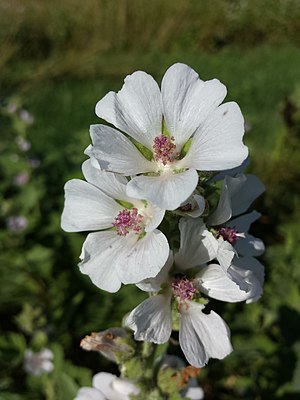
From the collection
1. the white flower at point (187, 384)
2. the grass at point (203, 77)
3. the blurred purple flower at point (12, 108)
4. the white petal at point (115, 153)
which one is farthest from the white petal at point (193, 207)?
the grass at point (203, 77)

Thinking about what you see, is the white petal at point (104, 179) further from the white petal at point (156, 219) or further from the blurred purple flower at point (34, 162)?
the blurred purple flower at point (34, 162)

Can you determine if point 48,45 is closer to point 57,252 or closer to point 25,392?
point 57,252

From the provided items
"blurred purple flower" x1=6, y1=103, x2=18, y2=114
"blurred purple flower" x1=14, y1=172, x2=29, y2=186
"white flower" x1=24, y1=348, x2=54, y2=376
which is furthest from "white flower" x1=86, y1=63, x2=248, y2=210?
"blurred purple flower" x1=6, y1=103, x2=18, y2=114

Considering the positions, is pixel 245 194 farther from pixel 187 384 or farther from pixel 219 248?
pixel 187 384

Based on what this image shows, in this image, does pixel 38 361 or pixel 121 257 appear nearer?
pixel 121 257

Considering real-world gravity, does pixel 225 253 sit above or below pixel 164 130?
below

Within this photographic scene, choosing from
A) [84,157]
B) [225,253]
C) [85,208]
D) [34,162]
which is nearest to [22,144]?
[34,162]
